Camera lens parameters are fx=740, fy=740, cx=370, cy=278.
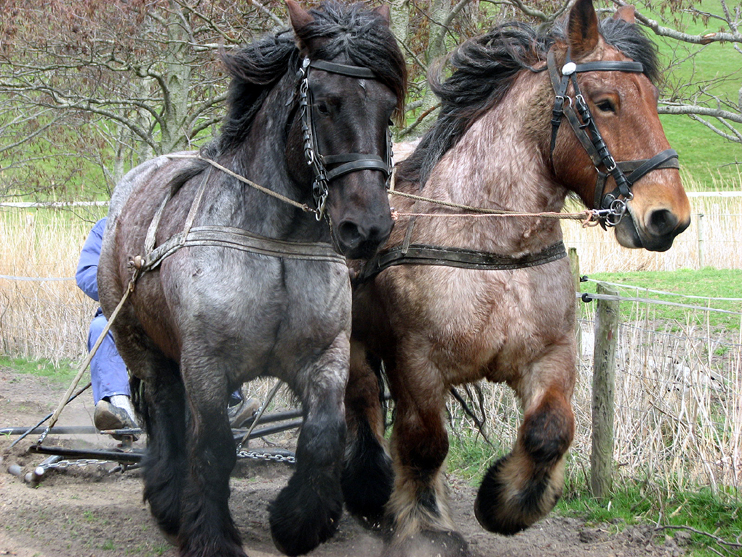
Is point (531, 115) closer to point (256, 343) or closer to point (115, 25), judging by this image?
point (256, 343)

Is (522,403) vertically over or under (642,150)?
under

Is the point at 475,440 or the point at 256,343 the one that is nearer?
the point at 256,343

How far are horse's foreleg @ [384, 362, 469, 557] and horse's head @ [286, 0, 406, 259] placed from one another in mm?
916

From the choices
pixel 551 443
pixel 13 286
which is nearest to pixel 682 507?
pixel 551 443

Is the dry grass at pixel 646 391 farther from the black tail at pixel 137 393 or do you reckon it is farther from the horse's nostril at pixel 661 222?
the horse's nostril at pixel 661 222

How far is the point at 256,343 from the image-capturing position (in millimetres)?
2850

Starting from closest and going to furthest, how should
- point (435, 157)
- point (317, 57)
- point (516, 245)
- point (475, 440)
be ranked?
point (317, 57) → point (516, 245) → point (435, 157) → point (475, 440)

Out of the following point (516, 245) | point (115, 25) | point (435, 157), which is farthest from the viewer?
point (115, 25)

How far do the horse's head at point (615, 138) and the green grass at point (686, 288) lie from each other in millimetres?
4012

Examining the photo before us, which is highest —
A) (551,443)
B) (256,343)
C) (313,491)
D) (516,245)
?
(516,245)

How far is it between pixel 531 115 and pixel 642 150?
55cm

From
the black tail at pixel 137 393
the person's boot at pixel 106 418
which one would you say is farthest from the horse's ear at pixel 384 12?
the person's boot at pixel 106 418

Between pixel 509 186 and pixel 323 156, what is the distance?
37.8 inches

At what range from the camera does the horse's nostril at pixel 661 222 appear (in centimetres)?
279
